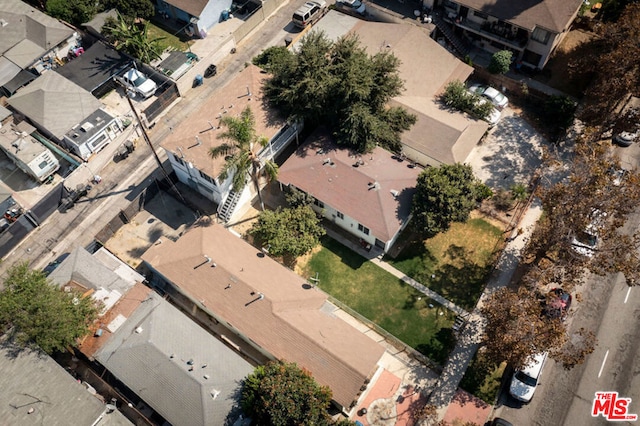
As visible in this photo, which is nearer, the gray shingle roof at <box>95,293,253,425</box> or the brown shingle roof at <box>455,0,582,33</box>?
the gray shingle roof at <box>95,293,253,425</box>

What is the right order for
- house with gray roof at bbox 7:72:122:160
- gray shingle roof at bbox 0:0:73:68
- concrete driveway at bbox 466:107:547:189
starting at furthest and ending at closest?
gray shingle roof at bbox 0:0:73:68, house with gray roof at bbox 7:72:122:160, concrete driveway at bbox 466:107:547:189

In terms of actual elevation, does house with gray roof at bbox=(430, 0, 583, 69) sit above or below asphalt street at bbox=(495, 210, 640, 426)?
above

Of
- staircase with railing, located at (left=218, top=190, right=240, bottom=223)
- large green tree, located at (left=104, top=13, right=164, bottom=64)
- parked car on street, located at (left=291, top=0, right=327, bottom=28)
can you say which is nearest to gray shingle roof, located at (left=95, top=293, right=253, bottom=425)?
staircase with railing, located at (left=218, top=190, right=240, bottom=223)

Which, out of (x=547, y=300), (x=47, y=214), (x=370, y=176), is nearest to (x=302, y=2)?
(x=370, y=176)

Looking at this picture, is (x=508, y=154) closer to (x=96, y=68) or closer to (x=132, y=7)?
(x=96, y=68)

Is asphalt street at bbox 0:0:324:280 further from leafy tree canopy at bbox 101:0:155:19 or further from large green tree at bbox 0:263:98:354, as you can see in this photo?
leafy tree canopy at bbox 101:0:155:19

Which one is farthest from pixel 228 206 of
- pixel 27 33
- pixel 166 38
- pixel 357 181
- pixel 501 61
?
pixel 27 33

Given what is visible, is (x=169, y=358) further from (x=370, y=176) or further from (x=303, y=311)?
(x=370, y=176)
